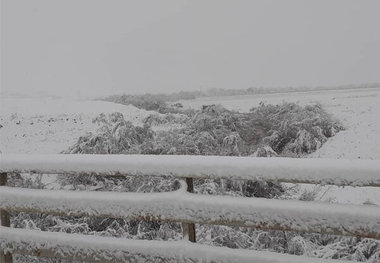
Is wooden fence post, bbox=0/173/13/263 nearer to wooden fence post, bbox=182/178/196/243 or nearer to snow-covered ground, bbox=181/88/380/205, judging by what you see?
wooden fence post, bbox=182/178/196/243

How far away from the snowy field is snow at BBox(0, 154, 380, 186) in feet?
14.1

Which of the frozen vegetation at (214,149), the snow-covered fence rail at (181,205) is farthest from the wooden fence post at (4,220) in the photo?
the frozen vegetation at (214,149)

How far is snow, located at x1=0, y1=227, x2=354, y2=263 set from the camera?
303 centimetres

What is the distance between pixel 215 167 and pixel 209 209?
0.98 ft

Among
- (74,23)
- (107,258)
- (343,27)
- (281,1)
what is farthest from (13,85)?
(107,258)

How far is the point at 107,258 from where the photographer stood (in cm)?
348

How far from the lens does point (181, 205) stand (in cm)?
316

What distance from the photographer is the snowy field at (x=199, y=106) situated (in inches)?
375

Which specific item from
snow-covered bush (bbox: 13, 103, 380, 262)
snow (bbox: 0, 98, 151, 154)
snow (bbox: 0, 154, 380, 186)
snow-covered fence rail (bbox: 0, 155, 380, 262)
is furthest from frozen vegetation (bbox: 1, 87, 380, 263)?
snow (bbox: 0, 154, 380, 186)

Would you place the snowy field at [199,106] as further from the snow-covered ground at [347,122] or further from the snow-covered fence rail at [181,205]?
the snow-covered fence rail at [181,205]

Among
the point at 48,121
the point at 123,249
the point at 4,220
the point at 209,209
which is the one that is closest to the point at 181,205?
the point at 209,209

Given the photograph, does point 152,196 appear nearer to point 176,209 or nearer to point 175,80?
point 176,209

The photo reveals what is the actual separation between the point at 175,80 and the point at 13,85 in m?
7.42

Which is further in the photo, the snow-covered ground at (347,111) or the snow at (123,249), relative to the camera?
the snow-covered ground at (347,111)
